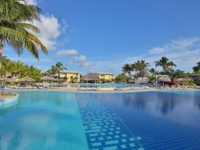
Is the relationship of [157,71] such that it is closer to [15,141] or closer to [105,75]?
[105,75]

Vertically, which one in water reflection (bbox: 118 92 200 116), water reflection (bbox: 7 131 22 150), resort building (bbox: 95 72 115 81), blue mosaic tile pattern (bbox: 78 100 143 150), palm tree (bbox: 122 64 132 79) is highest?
palm tree (bbox: 122 64 132 79)

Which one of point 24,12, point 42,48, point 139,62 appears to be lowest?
point 42,48

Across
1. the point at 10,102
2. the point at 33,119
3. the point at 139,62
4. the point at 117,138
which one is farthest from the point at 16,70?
the point at 139,62

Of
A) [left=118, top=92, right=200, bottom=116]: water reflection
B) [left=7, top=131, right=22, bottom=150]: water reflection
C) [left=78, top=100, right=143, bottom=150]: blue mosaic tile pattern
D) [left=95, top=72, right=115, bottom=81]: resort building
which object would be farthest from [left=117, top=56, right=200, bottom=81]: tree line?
[left=7, top=131, right=22, bottom=150]: water reflection

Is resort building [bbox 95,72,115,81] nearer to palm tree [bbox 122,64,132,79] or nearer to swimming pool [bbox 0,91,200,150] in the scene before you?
palm tree [bbox 122,64,132,79]

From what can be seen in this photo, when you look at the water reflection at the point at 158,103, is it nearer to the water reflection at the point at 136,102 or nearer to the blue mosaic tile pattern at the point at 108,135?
the water reflection at the point at 136,102

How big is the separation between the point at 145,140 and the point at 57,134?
9.88 feet

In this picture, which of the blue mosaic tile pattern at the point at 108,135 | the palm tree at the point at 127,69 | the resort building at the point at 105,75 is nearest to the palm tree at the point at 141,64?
the palm tree at the point at 127,69

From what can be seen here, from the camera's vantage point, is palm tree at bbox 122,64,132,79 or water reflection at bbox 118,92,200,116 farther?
palm tree at bbox 122,64,132,79

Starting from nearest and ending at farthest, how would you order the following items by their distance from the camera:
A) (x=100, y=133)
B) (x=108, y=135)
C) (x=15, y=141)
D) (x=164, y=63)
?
(x=15, y=141) → (x=108, y=135) → (x=100, y=133) → (x=164, y=63)

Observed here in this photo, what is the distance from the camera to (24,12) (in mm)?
4477

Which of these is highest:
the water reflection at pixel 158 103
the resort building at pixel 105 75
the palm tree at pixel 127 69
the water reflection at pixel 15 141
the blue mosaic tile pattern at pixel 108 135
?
the palm tree at pixel 127 69

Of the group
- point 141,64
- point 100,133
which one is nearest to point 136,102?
point 100,133

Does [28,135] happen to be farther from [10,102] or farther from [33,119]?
[10,102]
